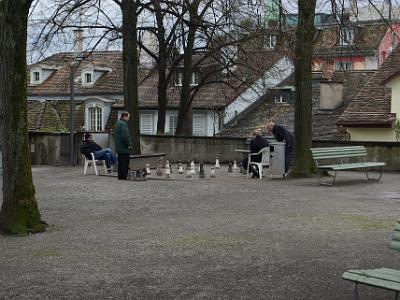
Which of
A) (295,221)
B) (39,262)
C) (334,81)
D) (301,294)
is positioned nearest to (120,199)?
(295,221)

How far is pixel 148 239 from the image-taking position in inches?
404

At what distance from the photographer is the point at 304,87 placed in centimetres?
1980

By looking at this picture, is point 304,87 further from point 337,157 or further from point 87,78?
point 87,78

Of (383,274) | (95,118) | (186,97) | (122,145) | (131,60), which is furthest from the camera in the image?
(95,118)

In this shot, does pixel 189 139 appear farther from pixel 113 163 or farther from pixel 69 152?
pixel 113 163

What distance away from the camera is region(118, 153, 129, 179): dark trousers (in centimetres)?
1955

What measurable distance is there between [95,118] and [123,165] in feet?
128

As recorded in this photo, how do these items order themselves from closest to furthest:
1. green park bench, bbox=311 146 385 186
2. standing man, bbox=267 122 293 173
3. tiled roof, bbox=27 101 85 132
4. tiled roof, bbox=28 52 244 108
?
green park bench, bbox=311 146 385 186 < standing man, bbox=267 122 293 173 < tiled roof, bbox=27 101 85 132 < tiled roof, bbox=28 52 244 108

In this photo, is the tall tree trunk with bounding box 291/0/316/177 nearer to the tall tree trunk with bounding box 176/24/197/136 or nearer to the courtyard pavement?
the courtyard pavement

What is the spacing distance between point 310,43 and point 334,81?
27.6m

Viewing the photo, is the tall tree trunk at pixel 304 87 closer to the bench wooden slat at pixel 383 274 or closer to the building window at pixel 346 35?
the building window at pixel 346 35

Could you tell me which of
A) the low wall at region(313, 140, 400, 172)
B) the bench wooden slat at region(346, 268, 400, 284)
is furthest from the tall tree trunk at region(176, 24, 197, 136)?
the bench wooden slat at region(346, 268, 400, 284)

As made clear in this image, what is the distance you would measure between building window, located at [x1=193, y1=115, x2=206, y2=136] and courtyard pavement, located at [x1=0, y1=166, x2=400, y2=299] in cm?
3905

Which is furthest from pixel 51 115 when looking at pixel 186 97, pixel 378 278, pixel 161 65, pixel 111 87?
pixel 378 278
